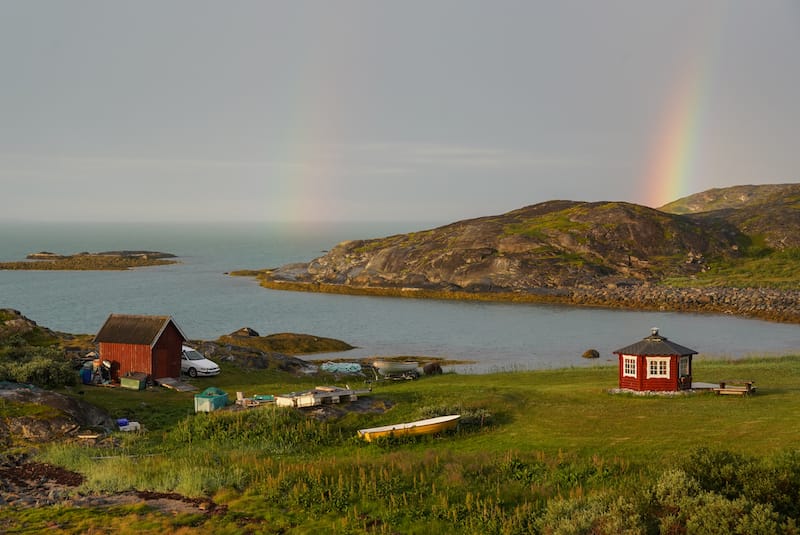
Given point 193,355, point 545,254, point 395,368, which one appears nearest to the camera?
point 193,355

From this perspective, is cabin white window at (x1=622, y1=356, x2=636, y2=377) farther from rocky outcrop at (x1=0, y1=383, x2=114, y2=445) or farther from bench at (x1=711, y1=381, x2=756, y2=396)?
rocky outcrop at (x1=0, y1=383, x2=114, y2=445)

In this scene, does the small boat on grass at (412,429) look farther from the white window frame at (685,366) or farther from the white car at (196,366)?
the white car at (196,366)

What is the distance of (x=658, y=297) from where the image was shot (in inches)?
4702

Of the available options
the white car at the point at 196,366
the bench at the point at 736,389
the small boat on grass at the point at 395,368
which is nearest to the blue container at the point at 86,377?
the white car at the point at 196,366

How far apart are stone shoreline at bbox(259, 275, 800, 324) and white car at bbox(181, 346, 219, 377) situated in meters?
76.1

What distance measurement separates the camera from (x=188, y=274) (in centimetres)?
19288

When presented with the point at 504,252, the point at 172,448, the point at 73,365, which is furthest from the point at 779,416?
the point at 504,252

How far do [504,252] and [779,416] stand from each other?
11613 cm

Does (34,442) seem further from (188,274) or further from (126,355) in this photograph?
(188,274)

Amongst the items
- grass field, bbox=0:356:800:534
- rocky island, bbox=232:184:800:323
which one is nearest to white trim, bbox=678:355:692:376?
grass field, bbox=0:356:800:534

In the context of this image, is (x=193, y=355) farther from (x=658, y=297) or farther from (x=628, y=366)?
(x=658, y=297)

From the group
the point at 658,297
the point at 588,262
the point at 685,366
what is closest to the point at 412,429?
the point at 685,366

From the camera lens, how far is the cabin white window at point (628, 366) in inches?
1497

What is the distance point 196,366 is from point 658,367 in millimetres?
28832
